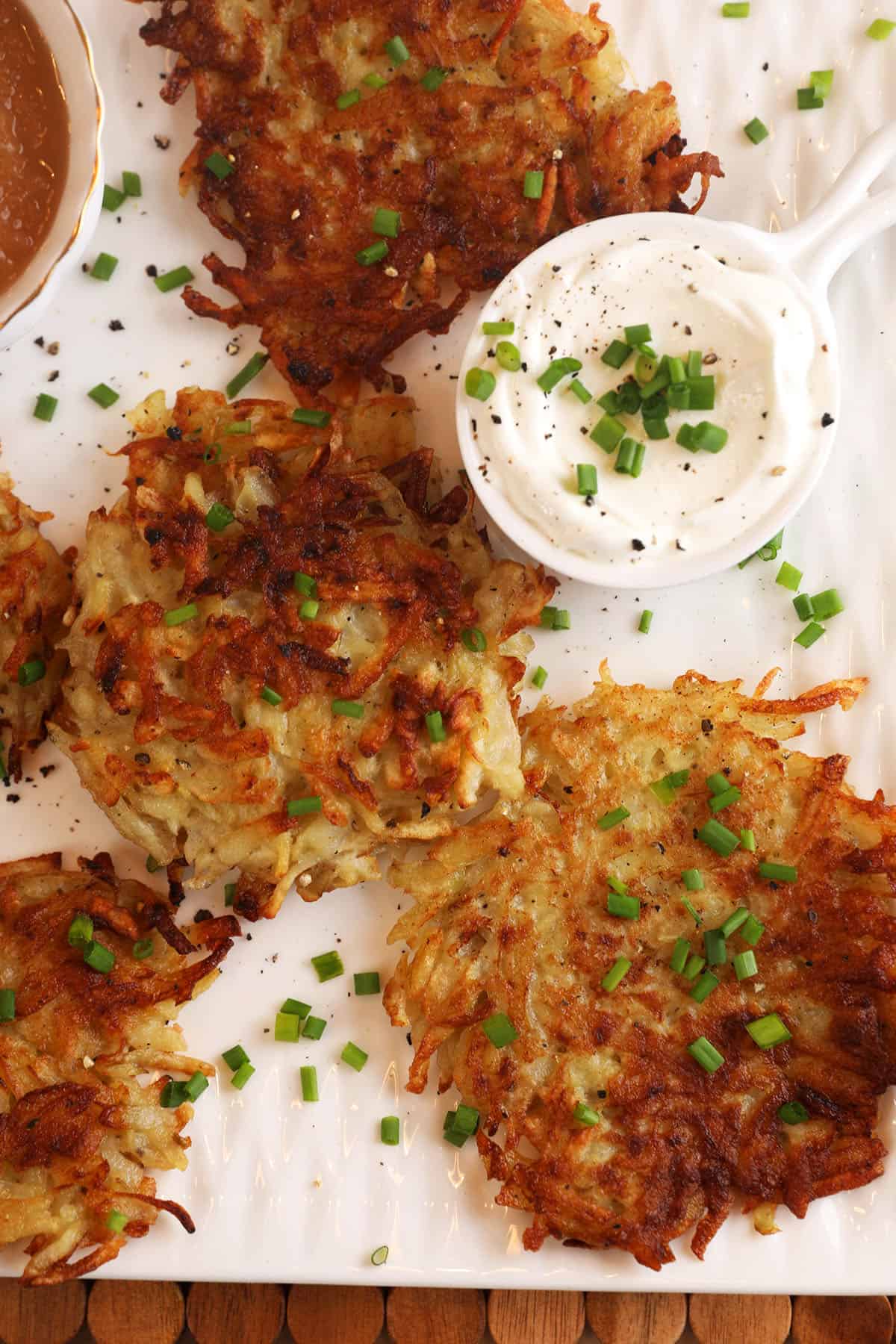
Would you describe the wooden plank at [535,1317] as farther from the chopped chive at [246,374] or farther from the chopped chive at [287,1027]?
the chopped chive at [246,374]

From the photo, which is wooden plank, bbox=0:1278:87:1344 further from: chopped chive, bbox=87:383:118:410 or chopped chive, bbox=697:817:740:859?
chopped chive, bbox=87:383:118:410

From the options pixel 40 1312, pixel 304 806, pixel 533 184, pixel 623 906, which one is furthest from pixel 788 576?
pixel 40 1312

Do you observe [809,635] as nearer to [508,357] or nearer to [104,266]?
[508,357]

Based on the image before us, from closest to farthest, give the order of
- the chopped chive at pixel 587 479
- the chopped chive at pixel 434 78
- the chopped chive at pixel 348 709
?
the chopped chive at pixel 587 479, the chopped chive at pixel 348 709, the chopped chive at pixel 434 78

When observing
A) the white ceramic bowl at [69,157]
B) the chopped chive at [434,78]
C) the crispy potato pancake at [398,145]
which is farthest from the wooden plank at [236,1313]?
the chopped chive at [434,78]

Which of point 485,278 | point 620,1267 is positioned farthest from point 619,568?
point 620,1267
